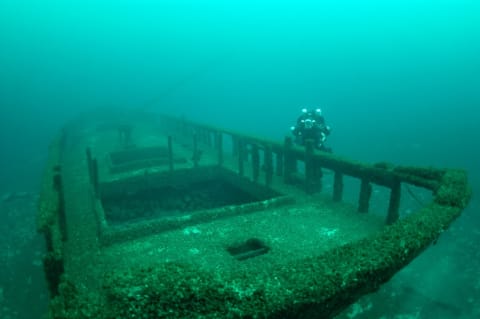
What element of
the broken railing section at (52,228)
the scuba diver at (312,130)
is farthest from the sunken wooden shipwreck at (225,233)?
the scuba diver at (312,130)

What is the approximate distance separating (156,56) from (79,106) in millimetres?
86852

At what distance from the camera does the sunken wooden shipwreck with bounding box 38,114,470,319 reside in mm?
2100

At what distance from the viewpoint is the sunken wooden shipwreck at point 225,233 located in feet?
6.89

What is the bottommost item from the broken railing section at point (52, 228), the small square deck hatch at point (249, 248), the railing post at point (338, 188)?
the small square deck hatch at point (249, 248)

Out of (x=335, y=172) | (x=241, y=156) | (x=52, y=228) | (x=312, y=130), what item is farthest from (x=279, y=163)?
(x=52, y=228)

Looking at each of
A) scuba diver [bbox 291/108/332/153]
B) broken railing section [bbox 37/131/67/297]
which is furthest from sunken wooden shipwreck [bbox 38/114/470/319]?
scuba diver [bbox 291/108/332/153]

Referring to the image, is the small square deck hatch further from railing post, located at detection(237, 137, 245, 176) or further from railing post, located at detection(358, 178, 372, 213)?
railing post, located at detection(237, 137, 245, 176)

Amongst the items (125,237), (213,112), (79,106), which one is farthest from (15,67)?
(125,237)

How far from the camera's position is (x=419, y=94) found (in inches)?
5231

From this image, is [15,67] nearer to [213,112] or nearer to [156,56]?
[156,56]

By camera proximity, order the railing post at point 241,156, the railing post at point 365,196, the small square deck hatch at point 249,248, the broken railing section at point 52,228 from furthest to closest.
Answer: the railing post at point 241,156
the railing post at point 365,196
the small square deck hatch at point 249,248
the broken railing section at point 52,228

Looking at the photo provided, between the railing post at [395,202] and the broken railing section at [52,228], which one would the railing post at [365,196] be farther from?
the broken railing section at [52,228]

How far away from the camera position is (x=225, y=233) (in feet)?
18.8

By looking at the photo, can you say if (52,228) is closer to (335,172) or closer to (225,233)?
(225,233)
